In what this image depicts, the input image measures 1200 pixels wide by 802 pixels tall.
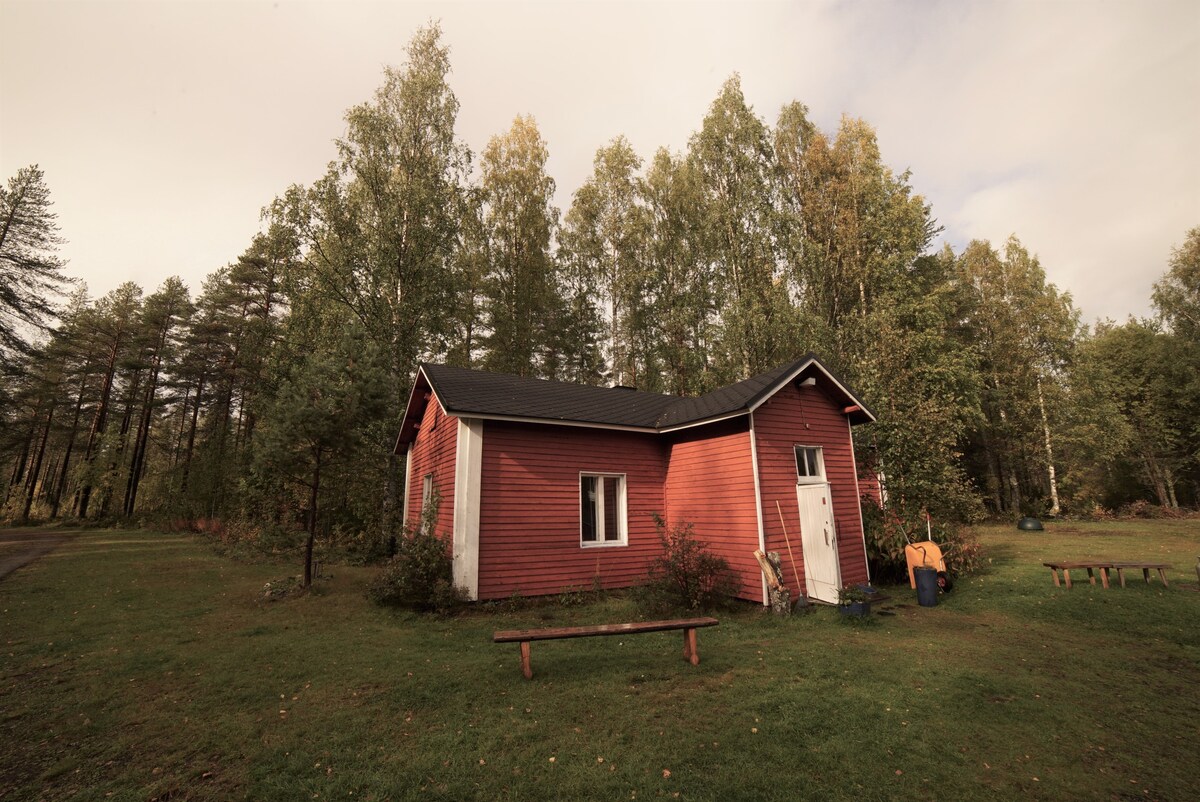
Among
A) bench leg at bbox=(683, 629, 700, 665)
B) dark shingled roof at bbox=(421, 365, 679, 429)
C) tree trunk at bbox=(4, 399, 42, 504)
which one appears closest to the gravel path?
tree trunk at bbox=(4, 399, 42, 504)

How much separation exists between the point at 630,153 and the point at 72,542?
36.1 metres

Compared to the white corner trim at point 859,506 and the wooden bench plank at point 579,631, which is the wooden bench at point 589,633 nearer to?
the wooden bench plank at point 579,631

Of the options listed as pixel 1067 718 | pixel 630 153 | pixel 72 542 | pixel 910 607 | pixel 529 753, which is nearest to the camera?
pixel 529 753

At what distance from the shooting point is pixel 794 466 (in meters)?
11.8

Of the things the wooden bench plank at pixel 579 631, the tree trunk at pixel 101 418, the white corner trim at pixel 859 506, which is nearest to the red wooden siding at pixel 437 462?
Answer: the wooden bench plank at pixel 579 631

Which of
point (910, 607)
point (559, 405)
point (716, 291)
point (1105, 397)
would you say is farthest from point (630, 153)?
point (1105, 397)

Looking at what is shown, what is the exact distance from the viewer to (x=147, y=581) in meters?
13.3

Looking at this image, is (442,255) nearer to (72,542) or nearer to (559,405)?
→ (559,405)

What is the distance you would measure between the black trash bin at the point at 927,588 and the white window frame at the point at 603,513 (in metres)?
6.91

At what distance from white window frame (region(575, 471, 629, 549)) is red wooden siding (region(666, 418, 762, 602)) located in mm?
1390

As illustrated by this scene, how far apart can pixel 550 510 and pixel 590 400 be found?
3.76 m

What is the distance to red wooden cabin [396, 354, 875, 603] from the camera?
36.3ft

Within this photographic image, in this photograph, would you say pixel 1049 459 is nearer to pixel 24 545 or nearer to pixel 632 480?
pixel 632 480

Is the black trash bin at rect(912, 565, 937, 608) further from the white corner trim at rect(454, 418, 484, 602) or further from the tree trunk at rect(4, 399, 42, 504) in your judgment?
the tree trunk at rect(4, 399, 42, 504)
